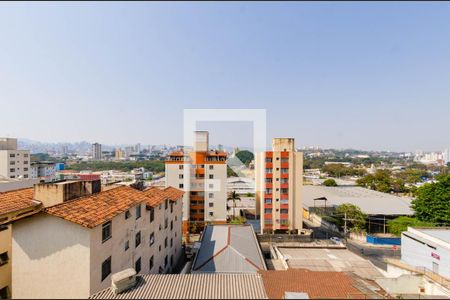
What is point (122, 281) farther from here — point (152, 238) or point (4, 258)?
point (152, 238)

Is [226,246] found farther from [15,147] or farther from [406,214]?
[15,147]

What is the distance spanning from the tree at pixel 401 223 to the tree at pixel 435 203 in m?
1.18

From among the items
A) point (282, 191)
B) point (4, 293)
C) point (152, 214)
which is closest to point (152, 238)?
point (152, 214)

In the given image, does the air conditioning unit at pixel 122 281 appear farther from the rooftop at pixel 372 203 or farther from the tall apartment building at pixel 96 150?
the tall apartment building at pixel 96 150

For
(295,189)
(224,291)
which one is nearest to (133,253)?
(224,291)

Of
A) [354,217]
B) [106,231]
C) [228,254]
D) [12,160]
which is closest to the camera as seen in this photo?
[106,231]

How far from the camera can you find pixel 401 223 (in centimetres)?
2481

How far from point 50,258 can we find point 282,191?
21908mm

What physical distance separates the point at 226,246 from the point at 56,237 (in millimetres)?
9856

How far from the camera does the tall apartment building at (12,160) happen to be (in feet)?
145

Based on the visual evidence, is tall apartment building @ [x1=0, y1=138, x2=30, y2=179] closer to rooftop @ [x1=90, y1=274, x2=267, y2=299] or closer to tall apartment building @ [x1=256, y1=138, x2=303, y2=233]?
tall apartment building @ [x1=256, y1=138, x2=303, y2=233]

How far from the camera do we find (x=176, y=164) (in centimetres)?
2850

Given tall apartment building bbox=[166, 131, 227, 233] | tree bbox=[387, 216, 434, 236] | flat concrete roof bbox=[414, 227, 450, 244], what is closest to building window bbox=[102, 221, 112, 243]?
tall apartment building bbox=[166, 131, 227, 233]

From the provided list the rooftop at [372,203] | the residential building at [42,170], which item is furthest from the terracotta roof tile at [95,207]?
the residential building at [42,170]
